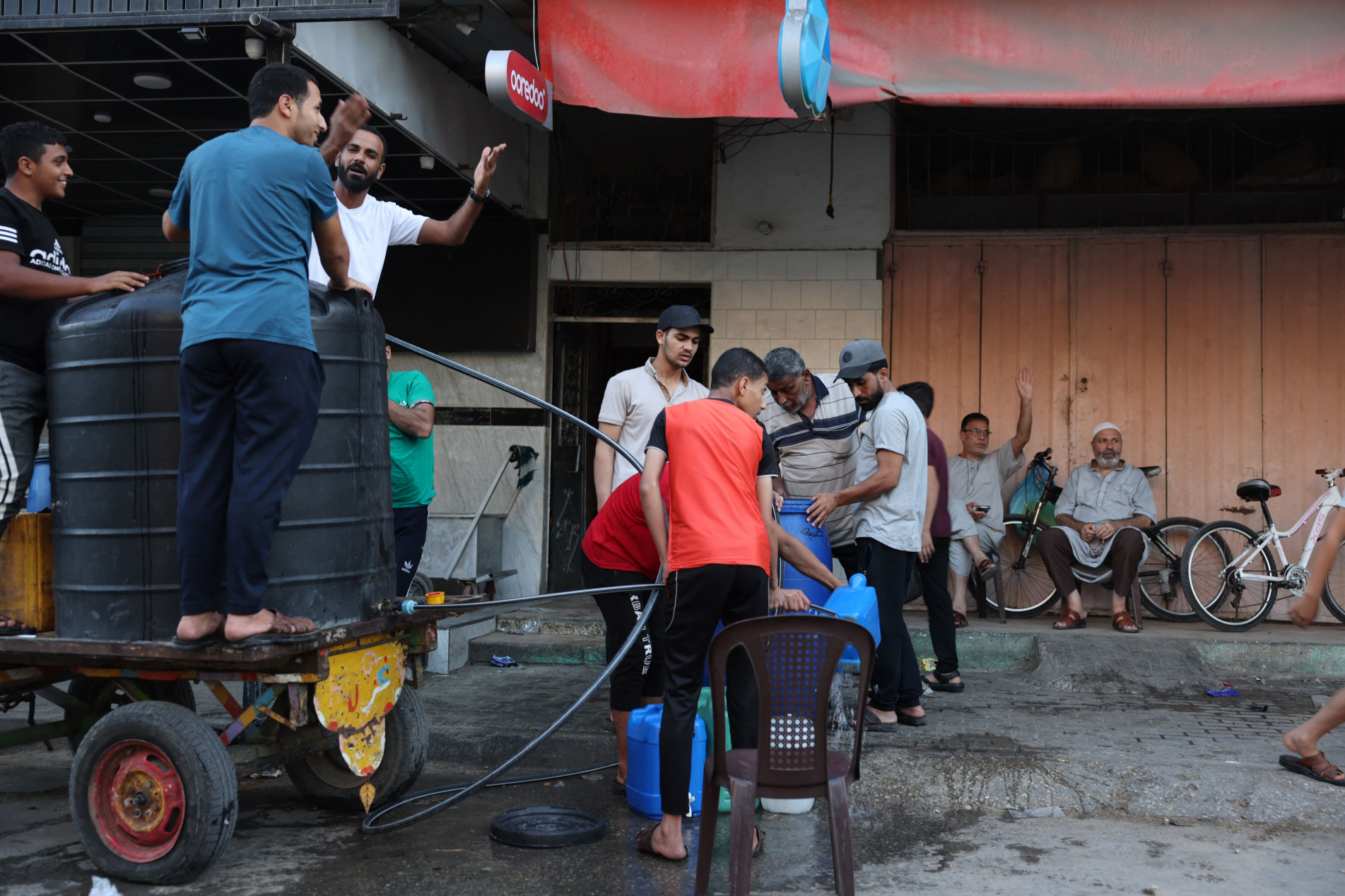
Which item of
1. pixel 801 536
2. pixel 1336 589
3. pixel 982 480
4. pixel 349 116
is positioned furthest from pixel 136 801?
pixel 1336 589

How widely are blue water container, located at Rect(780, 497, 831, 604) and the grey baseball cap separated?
0.72m

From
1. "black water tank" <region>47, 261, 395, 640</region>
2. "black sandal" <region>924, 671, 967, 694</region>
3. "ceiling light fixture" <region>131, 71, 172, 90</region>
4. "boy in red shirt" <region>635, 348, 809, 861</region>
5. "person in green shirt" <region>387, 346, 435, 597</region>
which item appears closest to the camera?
"black water tank" <region>47, 261, 395, 640</region>

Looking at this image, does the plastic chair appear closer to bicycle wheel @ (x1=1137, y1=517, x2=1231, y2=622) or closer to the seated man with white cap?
the seated man with white cap

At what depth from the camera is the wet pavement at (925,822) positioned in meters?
3.94

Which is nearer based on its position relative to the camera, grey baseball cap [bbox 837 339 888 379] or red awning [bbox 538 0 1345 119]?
grey baseball cap [bbox 837 339 888 379]

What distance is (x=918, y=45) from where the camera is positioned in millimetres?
6863

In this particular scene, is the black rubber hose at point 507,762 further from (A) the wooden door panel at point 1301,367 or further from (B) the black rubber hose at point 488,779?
(A) the wooden door panel at point 1301,367

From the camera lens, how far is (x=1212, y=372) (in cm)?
894

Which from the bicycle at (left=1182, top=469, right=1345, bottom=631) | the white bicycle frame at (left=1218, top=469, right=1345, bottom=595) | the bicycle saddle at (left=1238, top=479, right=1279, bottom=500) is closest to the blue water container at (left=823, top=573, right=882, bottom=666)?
the bicycle at (left=1182, top=469, right=1345, bottom=631)

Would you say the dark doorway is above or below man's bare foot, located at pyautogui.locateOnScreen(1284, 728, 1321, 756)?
above

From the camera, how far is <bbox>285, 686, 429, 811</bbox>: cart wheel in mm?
4586

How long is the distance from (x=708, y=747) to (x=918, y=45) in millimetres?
4505

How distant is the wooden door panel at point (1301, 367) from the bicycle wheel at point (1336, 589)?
31 centimetres

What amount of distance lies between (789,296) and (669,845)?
5.99 meters
